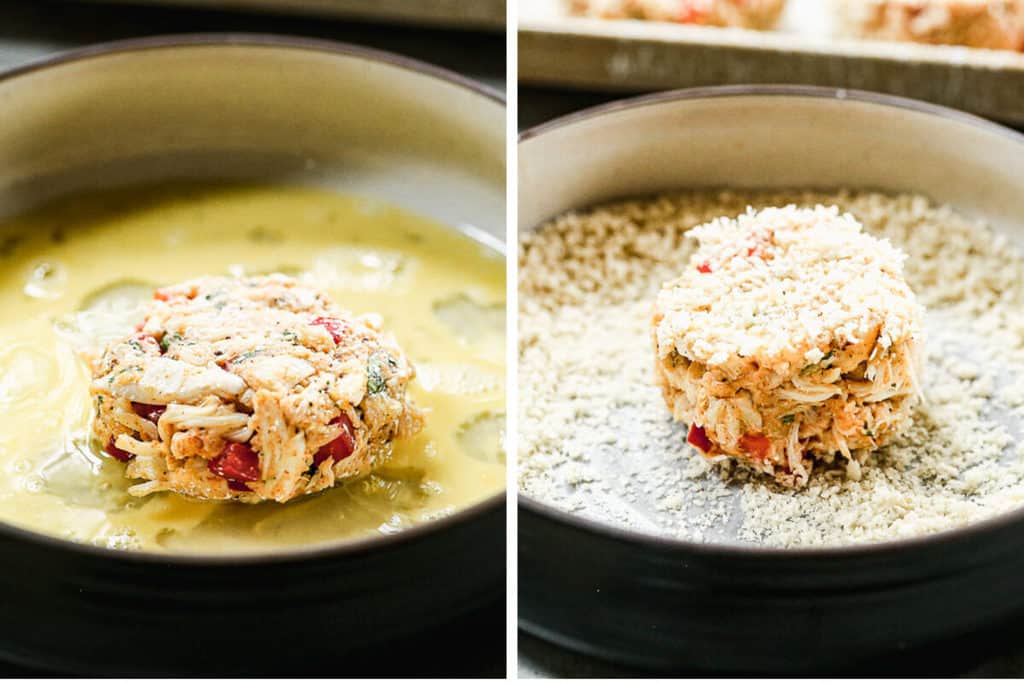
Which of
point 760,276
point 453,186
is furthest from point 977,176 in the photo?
point 453,186

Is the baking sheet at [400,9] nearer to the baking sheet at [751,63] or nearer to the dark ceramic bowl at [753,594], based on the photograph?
the baking sheet at [751,63]

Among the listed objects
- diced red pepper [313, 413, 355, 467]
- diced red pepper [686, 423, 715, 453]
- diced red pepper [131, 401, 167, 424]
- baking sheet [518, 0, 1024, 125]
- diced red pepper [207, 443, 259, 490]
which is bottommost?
diced red pepper [207, 443, 259, 490]

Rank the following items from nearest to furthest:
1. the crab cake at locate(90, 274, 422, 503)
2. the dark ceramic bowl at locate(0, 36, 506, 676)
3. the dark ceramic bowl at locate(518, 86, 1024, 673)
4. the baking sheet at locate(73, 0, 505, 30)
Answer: the dark ceramic bowl at locate(518, 86, 1024, 673), the crab cake at locate(90, 274, 422, 503), the dark ceramic bowl at locate(0, 36, 506, 676), the baking sheet at locate(73, 0, 505, 30)

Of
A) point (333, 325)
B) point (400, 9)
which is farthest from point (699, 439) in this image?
point (400, 9)

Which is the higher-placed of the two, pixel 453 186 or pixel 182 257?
pixel 453 186

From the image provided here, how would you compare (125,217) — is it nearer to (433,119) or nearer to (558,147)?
(433,119)

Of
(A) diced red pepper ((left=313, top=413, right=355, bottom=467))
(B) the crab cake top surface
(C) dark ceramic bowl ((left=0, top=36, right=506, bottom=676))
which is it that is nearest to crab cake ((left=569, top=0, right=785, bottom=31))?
(C) dark ceramic bowl ((left=0, top=36, right=506, bottom=676))

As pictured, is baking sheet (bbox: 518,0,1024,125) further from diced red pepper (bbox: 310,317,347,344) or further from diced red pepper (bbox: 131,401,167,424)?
diced red pepper (bbox: 131,401,167,424)
